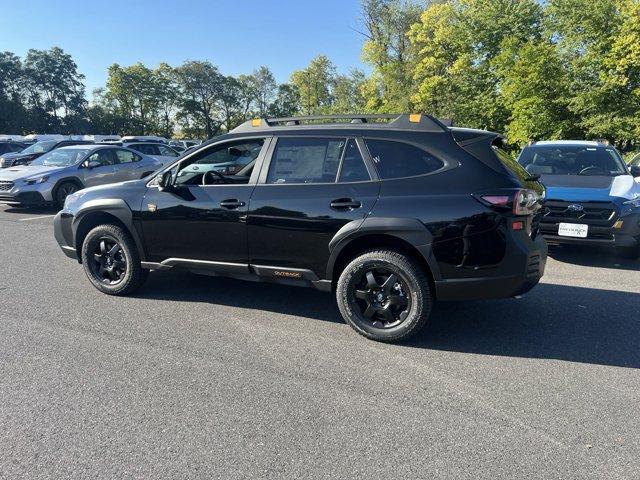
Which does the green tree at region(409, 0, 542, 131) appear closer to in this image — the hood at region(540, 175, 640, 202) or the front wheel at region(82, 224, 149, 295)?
the hood at region(540, 175, 640, 202)

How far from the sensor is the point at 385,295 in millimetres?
3949

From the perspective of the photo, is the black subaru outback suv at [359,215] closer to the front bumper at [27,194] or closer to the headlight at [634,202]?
the headlight at [634,202]

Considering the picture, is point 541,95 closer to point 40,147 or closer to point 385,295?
point 385,295

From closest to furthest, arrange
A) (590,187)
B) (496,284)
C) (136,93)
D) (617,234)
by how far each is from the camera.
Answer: (496,284) < (617,234) < (590,187) < (136,93)

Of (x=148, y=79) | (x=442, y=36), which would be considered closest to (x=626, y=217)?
(x=442, y=36)

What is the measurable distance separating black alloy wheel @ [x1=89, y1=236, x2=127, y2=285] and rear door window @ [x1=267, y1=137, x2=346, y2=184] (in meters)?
1.99

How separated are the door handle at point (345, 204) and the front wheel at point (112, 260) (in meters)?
2.32

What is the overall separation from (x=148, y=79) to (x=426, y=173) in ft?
259

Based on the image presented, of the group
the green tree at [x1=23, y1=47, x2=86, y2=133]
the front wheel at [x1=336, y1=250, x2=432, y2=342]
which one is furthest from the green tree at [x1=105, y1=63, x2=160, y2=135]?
the front wheel at [x1=336, y1=250, x2=432, y2=342]

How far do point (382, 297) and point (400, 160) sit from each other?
1.16 m

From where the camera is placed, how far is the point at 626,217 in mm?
6371

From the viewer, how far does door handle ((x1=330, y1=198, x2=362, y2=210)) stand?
390cm

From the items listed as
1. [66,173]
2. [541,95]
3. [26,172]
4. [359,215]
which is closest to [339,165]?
[359,215]

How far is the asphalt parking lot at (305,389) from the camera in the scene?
249 cm
